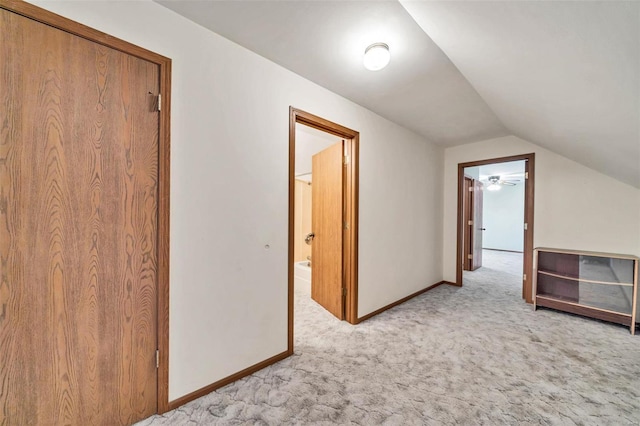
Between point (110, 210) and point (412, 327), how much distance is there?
2771 mm

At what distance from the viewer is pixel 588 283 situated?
2.80 metres

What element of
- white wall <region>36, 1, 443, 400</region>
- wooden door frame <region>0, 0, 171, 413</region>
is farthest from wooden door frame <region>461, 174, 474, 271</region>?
wooden door frame <region>0, 0, 171, 413</region>

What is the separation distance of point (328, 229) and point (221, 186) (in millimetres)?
1575

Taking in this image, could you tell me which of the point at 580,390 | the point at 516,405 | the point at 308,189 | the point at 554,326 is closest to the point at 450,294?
the point at 554,326

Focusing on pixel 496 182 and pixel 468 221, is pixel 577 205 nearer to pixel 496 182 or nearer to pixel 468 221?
pixel 468 221

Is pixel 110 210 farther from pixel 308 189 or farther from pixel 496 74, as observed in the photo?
pixel 308 189

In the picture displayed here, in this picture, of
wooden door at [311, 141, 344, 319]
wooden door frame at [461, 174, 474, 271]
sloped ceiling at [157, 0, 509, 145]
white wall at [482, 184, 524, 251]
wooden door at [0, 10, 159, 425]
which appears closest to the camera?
wooden door at [0, 10, 159, 425]

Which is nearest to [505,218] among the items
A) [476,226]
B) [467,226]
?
[476,226]

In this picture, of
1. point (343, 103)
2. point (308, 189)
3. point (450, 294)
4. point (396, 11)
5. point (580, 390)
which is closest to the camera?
point (396, 11)

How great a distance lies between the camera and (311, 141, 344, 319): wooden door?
8.97ft

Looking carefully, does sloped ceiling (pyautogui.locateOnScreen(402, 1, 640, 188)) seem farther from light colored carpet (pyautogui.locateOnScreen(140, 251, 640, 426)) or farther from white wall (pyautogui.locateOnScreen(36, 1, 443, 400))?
light colored carpet (pyautogui.locateOnScreen(140, 251, 640, 426))

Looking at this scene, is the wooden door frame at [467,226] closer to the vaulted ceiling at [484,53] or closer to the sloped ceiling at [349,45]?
the vaulted ceiling at [484,53]

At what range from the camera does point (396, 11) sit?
4.48 ft

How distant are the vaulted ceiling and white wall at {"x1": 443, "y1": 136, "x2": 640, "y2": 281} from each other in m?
0.42
